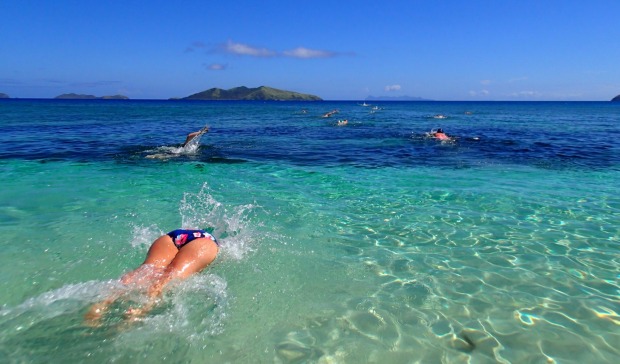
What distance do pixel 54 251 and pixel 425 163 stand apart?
44.7ft

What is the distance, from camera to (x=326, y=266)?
6.68m

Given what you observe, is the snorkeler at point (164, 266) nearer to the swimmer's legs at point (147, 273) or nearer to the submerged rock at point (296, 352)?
the swimmer's legs at point (147, 273)

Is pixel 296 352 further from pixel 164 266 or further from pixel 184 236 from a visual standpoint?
pixel 184 236

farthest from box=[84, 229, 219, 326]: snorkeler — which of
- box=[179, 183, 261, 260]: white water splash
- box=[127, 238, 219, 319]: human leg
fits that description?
box=[179, 183, 261, 260]: white water splash

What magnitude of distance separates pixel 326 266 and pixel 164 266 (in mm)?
2686

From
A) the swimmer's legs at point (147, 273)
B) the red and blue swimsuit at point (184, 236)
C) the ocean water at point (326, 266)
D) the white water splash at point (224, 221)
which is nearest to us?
the ocean water at point (326, 266)

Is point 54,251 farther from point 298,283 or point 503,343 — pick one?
point 503,343

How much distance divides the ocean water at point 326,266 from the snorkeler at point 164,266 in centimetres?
17

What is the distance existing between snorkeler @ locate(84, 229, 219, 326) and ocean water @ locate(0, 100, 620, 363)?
0.55ft

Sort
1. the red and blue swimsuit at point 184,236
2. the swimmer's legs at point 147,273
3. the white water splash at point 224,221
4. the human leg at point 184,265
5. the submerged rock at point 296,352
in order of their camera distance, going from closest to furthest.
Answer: the submerged rock at point 296,352 < the swimmer's legs at point 147,273 < the human leg at point 184,265 < the red and blue swimsuit at point 184,236 < the white water splash at point 224,221

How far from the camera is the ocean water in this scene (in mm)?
4645

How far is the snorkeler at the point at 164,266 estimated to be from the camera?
5.10 meters

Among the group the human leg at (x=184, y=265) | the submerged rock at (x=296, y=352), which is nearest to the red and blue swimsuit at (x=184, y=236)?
the human leg at (x=184, y=265)

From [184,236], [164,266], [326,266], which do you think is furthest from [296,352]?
[184,236]
